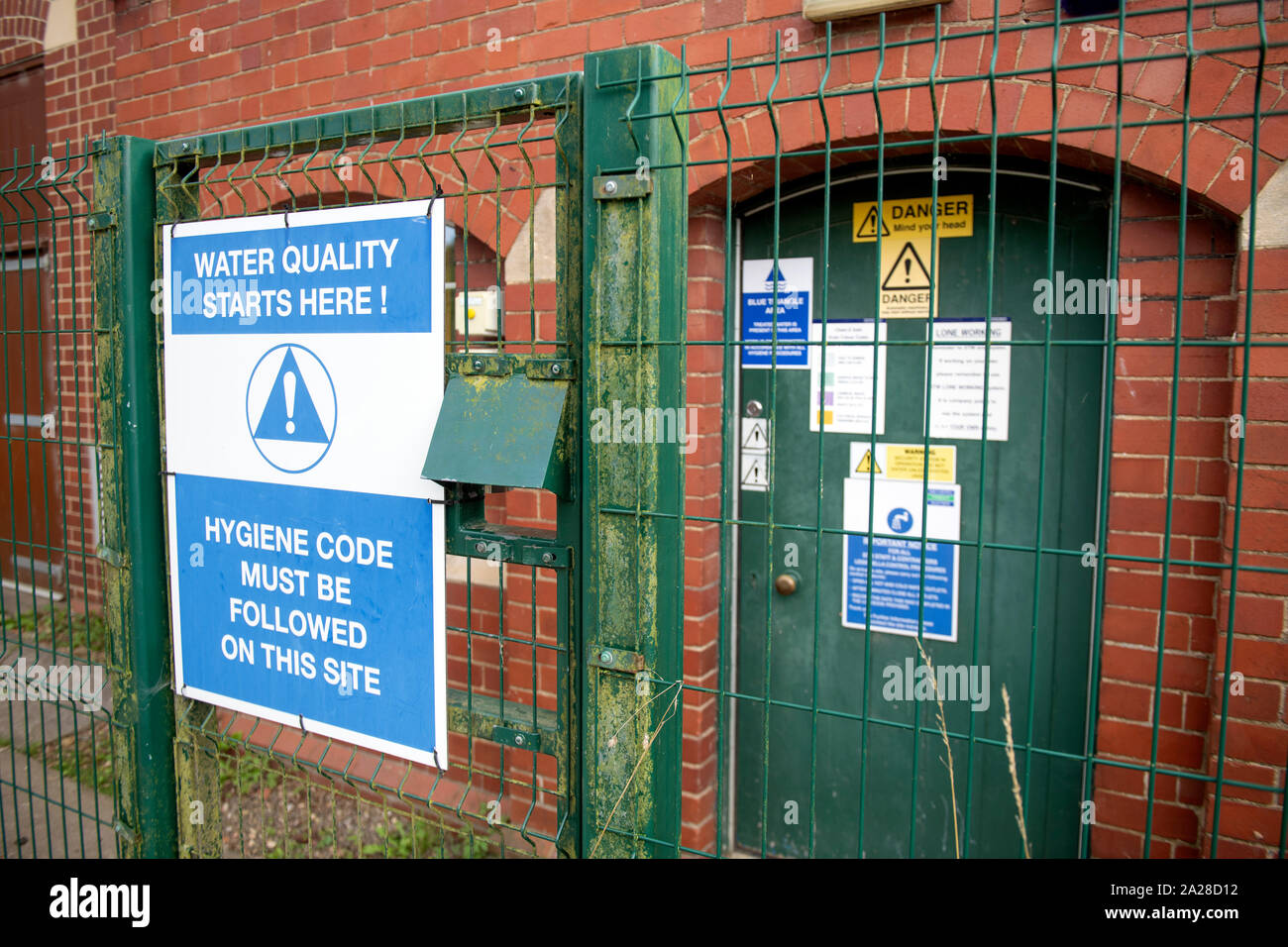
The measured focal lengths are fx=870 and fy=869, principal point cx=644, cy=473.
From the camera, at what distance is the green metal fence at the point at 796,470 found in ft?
5.30

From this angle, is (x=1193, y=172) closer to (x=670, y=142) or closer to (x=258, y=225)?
(x=670, y=142)

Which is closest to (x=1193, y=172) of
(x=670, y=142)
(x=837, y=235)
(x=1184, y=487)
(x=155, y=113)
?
(x=1184, y=487)

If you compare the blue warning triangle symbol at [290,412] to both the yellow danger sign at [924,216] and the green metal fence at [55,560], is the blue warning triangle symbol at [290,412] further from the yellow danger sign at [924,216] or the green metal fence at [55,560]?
the yellow danger sign at [924,216]

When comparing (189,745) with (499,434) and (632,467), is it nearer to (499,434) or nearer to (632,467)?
(499,434)

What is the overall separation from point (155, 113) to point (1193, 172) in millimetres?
4870

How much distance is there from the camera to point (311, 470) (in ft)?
6.26

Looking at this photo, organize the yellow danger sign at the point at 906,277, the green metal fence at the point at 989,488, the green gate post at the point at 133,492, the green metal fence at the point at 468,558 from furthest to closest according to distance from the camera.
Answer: the yellow danger sign at the point at 906,277, the green metal fence at the point at 989,488, the green gate post at the point at 133,492, the green metal fence at the point at 468,558

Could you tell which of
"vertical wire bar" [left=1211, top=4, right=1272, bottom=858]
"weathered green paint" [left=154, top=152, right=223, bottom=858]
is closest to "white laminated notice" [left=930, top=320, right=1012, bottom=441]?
"vertical wire bar" [left=1211, top=4, right=1272, bottom=858]

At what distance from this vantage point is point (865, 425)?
3.15m

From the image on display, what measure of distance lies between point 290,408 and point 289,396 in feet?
0.09

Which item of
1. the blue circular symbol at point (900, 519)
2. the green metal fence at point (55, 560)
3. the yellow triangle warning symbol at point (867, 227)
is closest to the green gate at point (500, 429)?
the green metal fence at point (55, 560)

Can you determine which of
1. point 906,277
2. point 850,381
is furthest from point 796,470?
point 906,277

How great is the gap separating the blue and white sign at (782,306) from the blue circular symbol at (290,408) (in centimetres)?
178

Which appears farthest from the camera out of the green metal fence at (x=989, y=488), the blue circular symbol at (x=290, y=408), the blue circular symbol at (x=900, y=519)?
the blue circular symbol at (x=900, y=519)
